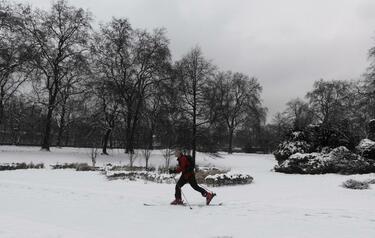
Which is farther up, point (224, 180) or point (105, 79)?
point (105, 79)

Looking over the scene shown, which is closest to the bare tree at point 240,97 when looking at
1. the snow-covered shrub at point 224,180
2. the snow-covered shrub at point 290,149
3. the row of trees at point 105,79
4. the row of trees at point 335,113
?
the row of trees at point 335,113

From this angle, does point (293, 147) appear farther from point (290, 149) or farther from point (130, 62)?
point (130, 62)

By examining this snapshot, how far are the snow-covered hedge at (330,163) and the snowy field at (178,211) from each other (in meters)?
3.02

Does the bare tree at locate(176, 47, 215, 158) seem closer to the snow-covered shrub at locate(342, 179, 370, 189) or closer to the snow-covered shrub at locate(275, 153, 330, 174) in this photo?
the snow-covered shrub at locate(275, 153, 330, 174)

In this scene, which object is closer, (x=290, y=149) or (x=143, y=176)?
(x=143, y=176)

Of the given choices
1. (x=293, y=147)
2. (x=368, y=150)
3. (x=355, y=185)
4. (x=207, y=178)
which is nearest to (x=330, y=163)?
(x=368, y=150)

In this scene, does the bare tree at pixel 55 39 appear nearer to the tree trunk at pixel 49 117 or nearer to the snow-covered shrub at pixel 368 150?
the tree trunk at pixel 49 117

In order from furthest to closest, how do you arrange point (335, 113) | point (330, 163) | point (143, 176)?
point (335, 113) < point (330, 163) < point (143, 176)

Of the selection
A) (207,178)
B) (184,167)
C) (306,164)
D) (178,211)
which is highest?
(306,164)

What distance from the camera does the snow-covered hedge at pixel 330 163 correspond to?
20984 millimetres

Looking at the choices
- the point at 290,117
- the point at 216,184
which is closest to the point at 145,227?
the point at 216,184

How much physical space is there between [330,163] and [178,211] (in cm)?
1300

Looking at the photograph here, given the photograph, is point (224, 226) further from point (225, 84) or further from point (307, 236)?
point (225, 84)

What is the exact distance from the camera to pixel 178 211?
36.2ft
